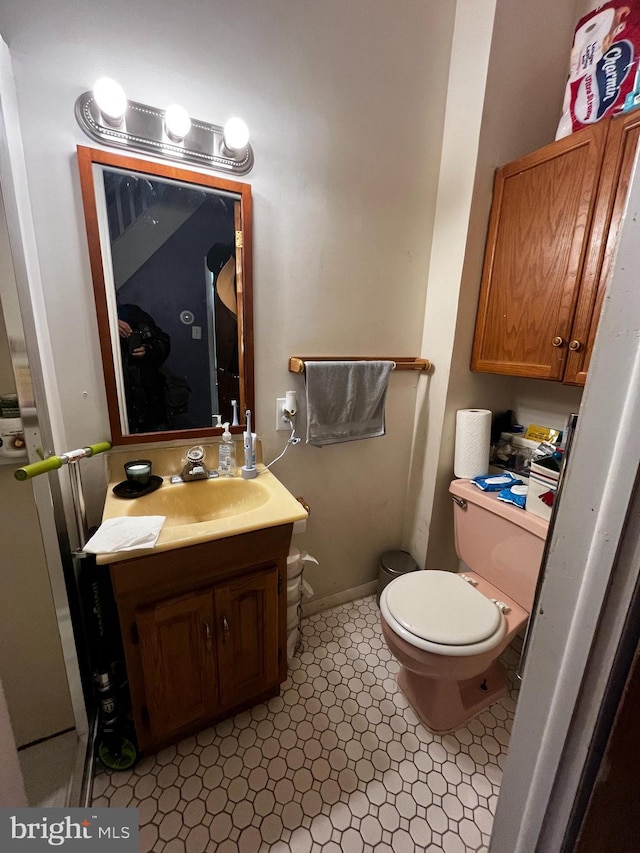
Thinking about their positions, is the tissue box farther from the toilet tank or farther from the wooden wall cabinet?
the wooden wall cabinet

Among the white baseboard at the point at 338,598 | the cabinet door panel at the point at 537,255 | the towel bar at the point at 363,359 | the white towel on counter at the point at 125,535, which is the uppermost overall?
the cabinet door panel at the point at 537,255

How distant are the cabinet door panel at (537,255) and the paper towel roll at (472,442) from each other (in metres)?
0.21

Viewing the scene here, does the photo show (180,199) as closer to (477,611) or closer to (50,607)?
(50,607)

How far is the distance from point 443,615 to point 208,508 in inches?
35.2

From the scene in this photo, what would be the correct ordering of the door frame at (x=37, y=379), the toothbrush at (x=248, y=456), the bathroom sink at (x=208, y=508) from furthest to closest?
the toothbrush at (x=248, y=456) < the bathroom sink at (x=208, y=508) < the door frame at (x=37, y=379)

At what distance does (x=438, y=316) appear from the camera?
4.98 ft

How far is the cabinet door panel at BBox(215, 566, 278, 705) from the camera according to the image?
106cm

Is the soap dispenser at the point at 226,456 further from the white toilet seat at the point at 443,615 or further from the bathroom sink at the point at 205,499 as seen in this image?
the white toilet seat at the point at 443,615

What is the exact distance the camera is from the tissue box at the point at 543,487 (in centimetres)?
117

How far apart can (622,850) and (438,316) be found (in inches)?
59.2

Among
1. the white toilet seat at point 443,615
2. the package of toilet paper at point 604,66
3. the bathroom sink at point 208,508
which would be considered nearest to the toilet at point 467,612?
the white toilet seat at point 443,615

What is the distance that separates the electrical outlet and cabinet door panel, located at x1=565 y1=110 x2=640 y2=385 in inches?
40.7

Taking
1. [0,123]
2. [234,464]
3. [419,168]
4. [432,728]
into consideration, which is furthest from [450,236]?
[432,728]

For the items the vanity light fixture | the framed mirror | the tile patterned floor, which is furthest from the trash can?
the vanity light fixture
